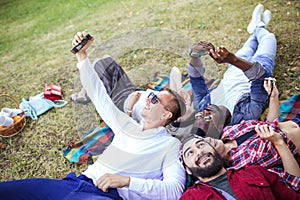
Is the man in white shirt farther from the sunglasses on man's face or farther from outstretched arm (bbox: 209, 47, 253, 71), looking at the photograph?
outstretched arm (bbox: 209, 47, 253, 71)

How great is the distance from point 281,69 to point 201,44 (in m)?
1.21

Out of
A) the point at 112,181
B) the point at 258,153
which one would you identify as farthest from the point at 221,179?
the point at 112,181

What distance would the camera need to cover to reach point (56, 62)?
380 cm

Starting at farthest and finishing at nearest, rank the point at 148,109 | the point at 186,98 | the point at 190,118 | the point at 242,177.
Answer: the point at 186,98, the point at 190,118, the point at 148,109, the point at 242,177

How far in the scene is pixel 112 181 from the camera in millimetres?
1682

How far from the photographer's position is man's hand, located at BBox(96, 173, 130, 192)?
5.51ft

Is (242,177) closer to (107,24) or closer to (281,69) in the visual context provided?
(281,69)

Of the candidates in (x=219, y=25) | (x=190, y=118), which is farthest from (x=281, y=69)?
(x=190, y=118)

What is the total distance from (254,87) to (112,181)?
4.01ft

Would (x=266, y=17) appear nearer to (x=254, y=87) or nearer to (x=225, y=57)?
(x=254, y=87)

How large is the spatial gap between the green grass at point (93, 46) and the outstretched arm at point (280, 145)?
872mm

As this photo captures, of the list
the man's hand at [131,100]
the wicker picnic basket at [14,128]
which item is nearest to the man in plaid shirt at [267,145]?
the man's hand at [131,100]

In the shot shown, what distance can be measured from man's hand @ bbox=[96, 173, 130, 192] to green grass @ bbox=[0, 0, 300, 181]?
771mm

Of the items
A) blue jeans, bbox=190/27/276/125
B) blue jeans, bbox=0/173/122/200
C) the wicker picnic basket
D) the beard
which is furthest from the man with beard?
the wicker picnic basket
